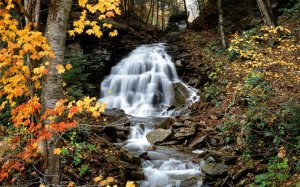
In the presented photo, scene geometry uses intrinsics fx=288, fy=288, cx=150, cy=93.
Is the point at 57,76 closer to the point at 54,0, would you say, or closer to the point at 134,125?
the point at 54,0

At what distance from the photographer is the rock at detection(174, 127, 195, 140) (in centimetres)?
1034

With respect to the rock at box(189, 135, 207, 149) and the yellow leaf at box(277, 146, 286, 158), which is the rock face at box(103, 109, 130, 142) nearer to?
the rock at box(189, 135, 207, 149)

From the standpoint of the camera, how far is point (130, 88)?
15.7 metres

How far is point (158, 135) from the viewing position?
10484mm

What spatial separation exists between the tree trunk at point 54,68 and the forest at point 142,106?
17mm

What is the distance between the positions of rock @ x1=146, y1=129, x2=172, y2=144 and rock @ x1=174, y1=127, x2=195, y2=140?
0.87 ft

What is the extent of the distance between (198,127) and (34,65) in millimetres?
7326

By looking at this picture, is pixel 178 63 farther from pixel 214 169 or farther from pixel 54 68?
pixel 54 68

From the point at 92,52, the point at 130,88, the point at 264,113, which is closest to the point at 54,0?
the point at 264,113

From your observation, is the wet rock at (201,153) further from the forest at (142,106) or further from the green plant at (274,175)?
the green plant at (274,175)

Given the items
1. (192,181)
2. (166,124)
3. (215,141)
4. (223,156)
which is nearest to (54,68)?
(192,181)

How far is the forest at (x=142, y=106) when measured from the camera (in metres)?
4.71

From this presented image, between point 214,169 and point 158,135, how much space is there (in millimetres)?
2842

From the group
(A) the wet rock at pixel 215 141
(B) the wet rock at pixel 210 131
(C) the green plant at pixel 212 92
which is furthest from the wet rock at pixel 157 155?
(C) the green plant at pixel 212 92
